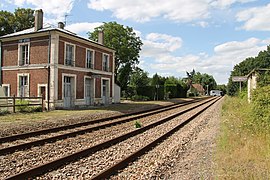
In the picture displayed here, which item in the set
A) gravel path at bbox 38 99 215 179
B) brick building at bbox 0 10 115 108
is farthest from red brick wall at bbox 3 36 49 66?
gravel path at bbox 38 99 215 179

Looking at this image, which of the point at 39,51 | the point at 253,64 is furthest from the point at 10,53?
the point at 253,64

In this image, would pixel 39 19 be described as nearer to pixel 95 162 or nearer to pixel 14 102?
pixel 14 102

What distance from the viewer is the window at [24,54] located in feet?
90.2

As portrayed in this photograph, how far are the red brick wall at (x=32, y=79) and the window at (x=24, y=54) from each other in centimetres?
89

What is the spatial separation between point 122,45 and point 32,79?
2796 centimetres

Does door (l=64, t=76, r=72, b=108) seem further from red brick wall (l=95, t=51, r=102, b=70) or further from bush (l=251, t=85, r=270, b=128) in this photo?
bush (l=251, t=85, r=270, b=128)

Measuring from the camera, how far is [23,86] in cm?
2747

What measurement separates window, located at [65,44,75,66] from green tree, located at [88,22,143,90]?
2359cm

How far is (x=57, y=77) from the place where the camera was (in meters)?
25.8

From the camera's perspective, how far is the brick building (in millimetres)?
25719

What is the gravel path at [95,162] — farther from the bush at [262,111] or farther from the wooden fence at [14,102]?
the wooden fence at [14,102]

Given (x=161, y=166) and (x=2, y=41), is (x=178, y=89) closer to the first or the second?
(x=2, y=41)

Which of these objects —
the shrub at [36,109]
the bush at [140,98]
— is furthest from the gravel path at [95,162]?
the bush at [140,98]

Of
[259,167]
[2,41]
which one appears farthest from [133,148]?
[2,41]
